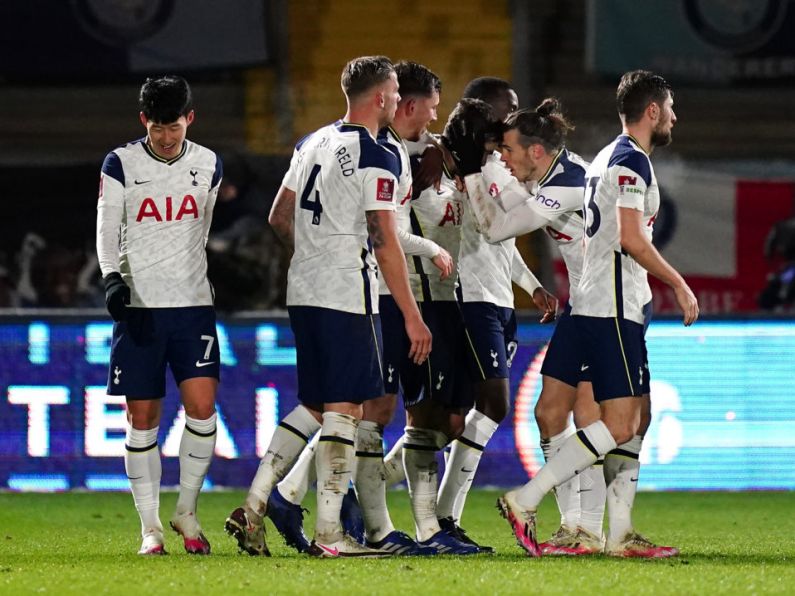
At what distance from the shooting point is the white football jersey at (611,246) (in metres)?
6.32

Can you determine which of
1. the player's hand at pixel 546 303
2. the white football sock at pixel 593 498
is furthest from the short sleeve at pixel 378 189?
the white football sock at pixel 593 498

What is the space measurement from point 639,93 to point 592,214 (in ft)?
1.74

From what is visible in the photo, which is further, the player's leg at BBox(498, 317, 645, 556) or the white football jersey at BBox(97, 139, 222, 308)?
the white football jersey at BBox(97, 139, 222, 308)

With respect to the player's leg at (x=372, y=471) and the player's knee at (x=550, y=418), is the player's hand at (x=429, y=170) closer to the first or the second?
the player's leg at (x=372, y=471)

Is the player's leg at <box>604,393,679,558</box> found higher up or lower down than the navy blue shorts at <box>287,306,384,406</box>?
lower down

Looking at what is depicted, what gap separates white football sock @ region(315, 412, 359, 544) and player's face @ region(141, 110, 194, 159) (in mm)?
1312

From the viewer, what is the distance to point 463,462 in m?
7.06

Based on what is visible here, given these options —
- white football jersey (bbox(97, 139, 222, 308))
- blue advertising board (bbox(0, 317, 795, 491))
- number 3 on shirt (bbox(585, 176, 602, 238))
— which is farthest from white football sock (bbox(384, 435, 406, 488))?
blue advertising board (bbox(0, 317, 795, 491))

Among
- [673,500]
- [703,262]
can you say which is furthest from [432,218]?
[703,262]

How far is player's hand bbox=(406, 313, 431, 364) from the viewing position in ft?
Result: 19.9

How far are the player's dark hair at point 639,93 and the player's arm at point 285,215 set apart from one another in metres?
1.40

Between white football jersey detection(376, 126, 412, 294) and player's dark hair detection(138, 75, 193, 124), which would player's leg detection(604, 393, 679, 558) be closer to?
white football jersey detection(376, 126, 412, 294)

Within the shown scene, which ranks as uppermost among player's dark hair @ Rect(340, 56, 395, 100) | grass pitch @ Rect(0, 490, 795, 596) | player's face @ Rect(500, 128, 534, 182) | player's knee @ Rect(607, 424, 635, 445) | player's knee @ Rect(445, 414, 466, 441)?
player's dark hair @ Rect(340, 56, 395, 100)

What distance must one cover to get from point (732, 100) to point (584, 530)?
957cm
